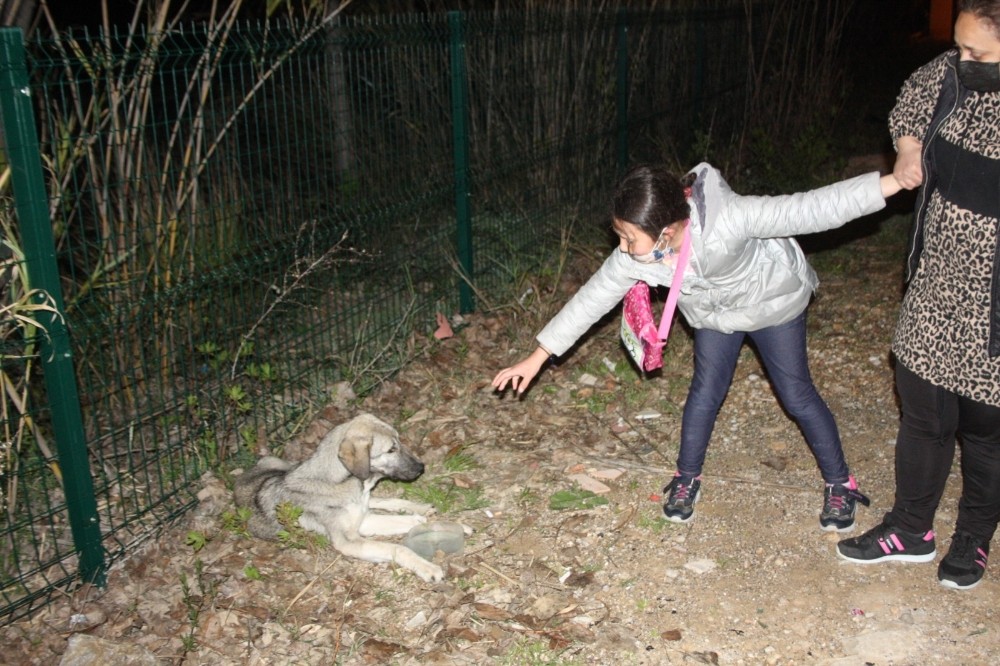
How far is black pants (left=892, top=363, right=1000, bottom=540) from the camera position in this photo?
12.5 feet

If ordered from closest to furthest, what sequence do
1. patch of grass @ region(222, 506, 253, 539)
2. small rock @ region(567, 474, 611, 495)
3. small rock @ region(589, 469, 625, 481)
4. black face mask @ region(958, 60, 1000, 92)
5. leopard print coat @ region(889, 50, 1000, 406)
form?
black face mask @ region(958, 60, 1000, 92), leopard print coat @ region(889, 50, 1000, 406), patch of grass @ region(222, 506, 253, 539), small rock @ region(567, 474, 611, 495), small rock @ region(589, 469, 625, 481)

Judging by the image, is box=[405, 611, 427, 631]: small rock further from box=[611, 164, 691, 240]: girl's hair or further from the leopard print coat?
the leopard print coat

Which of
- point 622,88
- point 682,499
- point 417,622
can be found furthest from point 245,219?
point 622,88

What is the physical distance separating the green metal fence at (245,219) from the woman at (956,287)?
3.16 metres

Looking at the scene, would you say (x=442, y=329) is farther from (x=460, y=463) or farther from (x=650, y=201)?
(x=650, y=201)

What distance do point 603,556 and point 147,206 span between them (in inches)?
127

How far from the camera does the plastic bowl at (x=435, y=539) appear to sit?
4.69 meters

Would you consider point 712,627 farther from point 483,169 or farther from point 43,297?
point 483,169

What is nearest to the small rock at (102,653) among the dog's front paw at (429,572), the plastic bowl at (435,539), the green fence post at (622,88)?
the dog's front paw at (429,572)

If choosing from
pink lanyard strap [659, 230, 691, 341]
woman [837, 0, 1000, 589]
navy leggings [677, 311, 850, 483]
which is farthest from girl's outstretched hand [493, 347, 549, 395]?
woman [837, 0, 1000, 589]

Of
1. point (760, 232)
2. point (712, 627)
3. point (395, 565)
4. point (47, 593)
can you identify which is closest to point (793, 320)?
point (760, 232)

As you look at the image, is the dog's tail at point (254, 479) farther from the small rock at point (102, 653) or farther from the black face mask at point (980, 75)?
the black face mask at point (980, 75)

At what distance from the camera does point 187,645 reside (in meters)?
4.05

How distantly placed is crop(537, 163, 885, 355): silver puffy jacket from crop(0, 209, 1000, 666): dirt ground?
104cm
